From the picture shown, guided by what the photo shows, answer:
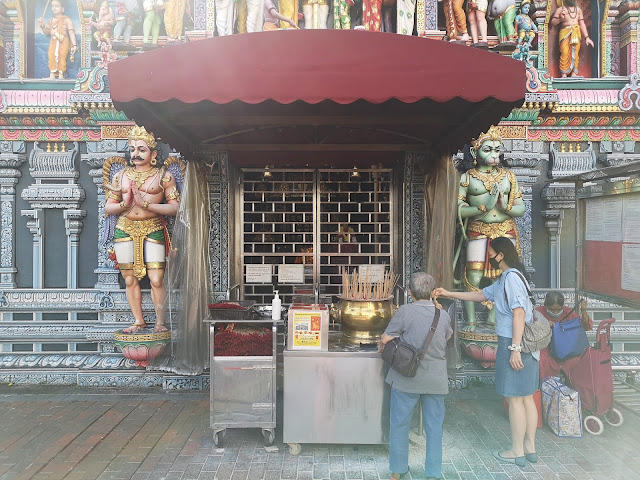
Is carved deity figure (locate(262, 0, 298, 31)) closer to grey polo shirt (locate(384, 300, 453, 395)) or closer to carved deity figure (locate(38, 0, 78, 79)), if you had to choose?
carved deity figure (locate(38, 0, 78, 79))

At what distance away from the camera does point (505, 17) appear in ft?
22.6

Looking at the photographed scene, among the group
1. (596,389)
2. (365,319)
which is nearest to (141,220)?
(365,319)

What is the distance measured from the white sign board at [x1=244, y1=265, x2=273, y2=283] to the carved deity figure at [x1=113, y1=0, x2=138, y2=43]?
157 inches

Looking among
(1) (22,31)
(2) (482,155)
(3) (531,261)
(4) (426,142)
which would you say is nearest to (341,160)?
(4) (426,142)

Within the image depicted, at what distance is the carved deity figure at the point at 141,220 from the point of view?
20.8 ft

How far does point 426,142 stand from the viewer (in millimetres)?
5961

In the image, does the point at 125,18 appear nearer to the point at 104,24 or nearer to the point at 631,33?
the point at 104,24

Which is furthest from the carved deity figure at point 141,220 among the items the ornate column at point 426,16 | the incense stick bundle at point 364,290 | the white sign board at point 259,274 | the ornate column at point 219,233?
the ornate column at point 426,16

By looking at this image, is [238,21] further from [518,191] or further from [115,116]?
[518,191]

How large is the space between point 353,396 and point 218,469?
1.41 meters

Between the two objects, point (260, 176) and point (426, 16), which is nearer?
point (426, 16)

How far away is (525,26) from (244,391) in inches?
256

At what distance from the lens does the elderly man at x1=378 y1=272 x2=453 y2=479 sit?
380 cm

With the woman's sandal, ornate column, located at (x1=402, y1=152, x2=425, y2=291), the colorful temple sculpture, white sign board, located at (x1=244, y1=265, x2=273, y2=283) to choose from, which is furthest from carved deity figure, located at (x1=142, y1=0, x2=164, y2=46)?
ornate column, located at (x1=402, y1=152, x2=425, y2=291)
